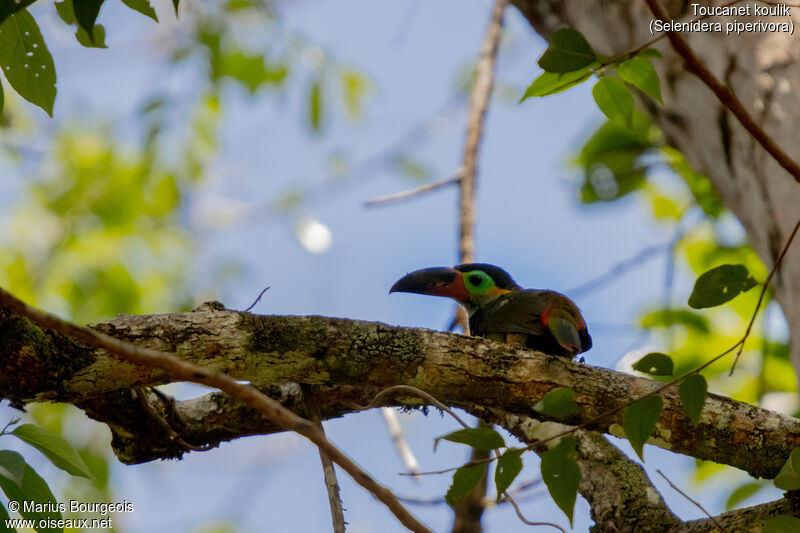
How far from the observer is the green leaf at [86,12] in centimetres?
165

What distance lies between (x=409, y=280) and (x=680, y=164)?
1.88 m

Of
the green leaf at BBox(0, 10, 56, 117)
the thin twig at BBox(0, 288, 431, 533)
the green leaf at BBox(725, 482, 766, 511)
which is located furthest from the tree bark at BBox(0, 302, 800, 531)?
the green leaf at BBox(725, 482, 766, 511)

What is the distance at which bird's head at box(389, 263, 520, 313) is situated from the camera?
12.0 ft

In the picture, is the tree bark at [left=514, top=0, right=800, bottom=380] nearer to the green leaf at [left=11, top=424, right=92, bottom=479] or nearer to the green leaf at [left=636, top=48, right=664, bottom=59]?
the green leaf at [left=636, top=48, right=664, bottom=59]

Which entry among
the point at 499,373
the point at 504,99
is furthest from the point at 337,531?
the point at 504,99

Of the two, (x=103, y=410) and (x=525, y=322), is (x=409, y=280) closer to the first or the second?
(x=525, y=322)

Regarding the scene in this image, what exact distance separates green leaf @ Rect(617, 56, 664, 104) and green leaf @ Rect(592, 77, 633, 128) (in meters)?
0.05

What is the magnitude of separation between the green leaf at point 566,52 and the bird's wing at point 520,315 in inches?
52.5

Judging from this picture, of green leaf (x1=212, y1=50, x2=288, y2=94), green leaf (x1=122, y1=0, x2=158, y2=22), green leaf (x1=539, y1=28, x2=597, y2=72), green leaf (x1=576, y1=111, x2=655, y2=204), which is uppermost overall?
green leaf (x1=212, y1=50, x2=288, y2=94)

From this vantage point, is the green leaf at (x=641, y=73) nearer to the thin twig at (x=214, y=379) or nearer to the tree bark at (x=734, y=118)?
the tree bark at (x=734, y=118)

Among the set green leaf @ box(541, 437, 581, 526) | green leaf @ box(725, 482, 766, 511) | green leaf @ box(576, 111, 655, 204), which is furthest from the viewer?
green leaf @ box(576, 111, 655, 204)

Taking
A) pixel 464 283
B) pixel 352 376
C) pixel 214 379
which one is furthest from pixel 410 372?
pixel 464 283

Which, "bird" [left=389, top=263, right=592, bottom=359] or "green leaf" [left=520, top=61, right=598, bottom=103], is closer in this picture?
"green leaf" [left=520, top=61, right=598, bottom=103]

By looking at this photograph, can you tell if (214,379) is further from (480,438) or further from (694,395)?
(694,395)
